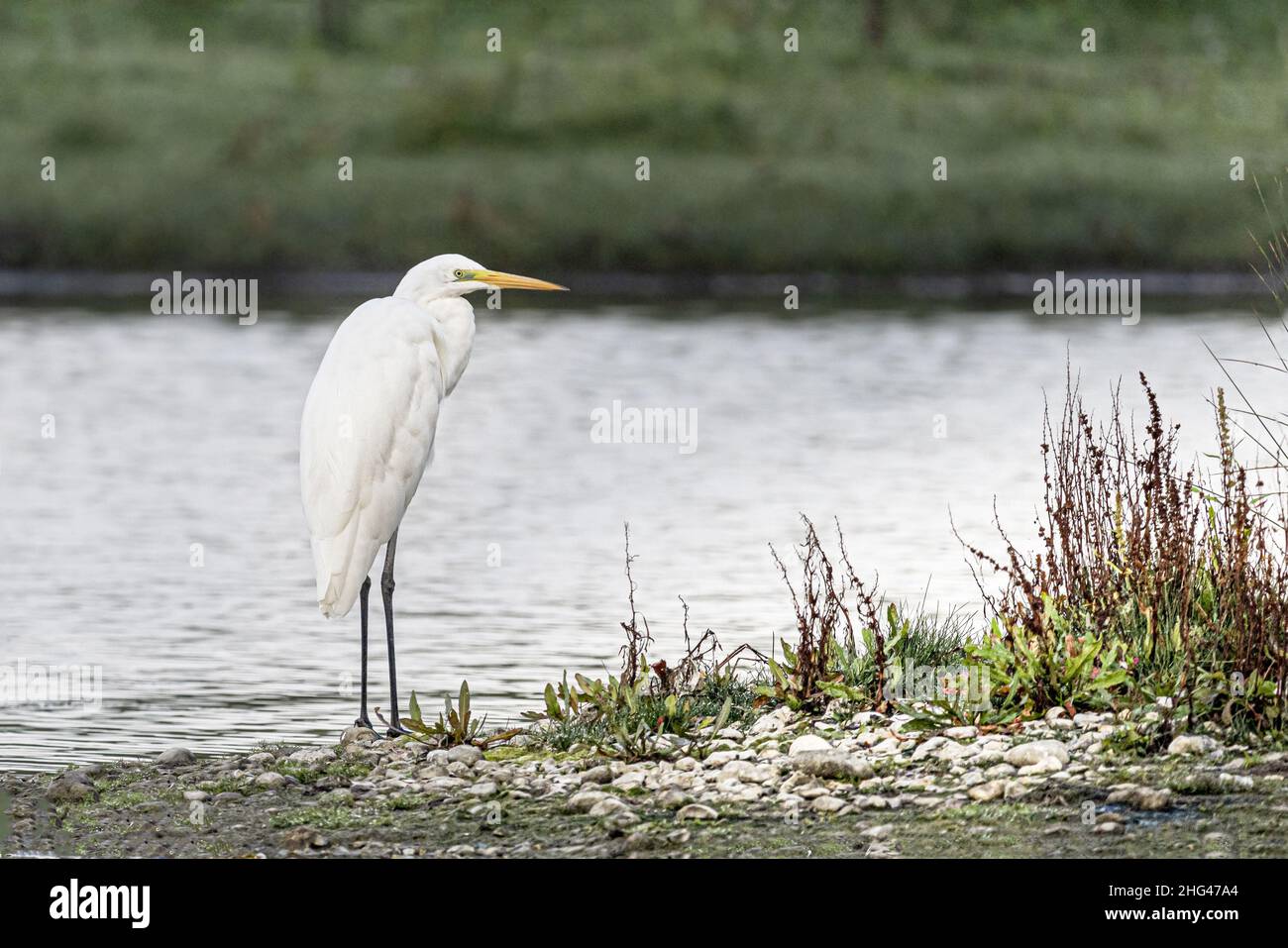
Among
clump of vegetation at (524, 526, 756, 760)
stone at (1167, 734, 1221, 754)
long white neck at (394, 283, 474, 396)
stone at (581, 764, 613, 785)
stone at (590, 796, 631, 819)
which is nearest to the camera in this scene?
stone at (590, 796, 631, 819)

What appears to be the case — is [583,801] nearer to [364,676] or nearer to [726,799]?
[726,799]

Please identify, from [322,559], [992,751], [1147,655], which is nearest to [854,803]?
[992,751]

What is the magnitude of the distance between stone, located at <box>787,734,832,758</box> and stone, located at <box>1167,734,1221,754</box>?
4.32 feet

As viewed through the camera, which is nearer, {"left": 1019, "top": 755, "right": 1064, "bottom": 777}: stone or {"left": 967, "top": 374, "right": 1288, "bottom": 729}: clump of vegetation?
{"left": 1019, "top": 755, "right": 1064, "bottom": 777}: stone

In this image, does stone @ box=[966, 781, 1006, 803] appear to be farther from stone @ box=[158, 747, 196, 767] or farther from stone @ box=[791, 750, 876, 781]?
stone @ box=[158, 747, 196, 767]

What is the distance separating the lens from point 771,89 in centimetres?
4684

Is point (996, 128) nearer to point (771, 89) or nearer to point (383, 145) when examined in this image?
point (771, 89)

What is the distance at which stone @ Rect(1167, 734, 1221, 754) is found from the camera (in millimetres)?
7934

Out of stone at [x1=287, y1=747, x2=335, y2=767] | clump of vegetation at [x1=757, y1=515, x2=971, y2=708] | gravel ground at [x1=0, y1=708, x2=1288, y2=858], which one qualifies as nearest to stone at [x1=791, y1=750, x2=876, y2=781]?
gravel ground at [x1=0, y1=708, x2=1288, y2=858]

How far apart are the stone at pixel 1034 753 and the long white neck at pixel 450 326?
10.5ft

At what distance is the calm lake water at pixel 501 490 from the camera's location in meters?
11.4

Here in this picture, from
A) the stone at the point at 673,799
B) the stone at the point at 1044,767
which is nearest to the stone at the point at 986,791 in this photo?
the stone at the point at 1044,767

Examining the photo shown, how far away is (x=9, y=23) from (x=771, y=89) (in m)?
19.5

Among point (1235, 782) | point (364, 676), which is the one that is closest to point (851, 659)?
point (1235, 782)
